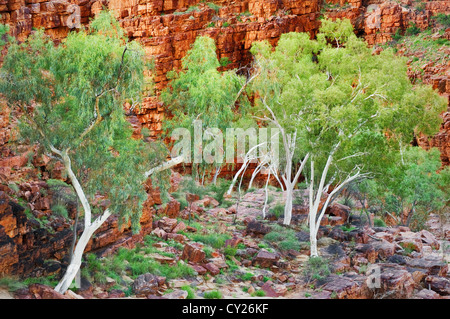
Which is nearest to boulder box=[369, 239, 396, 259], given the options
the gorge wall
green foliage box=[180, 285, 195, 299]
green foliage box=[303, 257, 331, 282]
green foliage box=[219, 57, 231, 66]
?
green foliage box=[303, 257, 331, 282]

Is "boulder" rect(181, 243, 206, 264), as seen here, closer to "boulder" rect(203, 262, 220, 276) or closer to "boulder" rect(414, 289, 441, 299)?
"boulder" rect(203, 262, 220, 276)

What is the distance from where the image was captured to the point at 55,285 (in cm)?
1351

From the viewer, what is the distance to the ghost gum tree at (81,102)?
41.3 feet

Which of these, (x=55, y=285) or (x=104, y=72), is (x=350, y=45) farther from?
(x=55, y=285)

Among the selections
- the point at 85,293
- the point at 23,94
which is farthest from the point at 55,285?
the point at 23,94

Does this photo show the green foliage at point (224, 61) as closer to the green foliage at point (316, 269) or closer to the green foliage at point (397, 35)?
the green foliage at point (397, 35)

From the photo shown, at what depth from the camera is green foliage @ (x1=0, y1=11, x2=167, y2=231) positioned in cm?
1257

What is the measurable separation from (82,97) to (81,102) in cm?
13

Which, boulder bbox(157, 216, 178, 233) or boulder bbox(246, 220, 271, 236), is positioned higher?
boulder bbox(157, 216, 178, 233)

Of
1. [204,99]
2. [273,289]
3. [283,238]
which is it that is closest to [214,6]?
[283,238]

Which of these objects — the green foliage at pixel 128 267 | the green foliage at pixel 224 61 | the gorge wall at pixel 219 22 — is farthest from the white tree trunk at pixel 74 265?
the green foliage at pixel 224 61

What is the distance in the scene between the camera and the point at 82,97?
1245 centimetres

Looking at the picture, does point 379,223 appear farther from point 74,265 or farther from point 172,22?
point 172,22
